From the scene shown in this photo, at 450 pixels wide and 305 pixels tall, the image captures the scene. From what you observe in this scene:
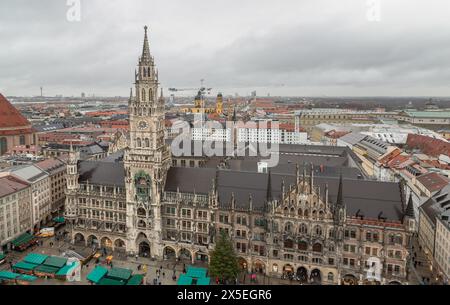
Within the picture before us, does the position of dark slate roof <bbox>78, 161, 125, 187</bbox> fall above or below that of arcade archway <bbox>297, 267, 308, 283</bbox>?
above

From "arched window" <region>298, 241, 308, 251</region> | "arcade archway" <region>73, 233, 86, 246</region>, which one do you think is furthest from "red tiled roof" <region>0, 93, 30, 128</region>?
"arched window" <region>298, 241, 308, 251</region>

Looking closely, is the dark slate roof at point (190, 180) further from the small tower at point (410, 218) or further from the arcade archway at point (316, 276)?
the small tower at point (410, 218)

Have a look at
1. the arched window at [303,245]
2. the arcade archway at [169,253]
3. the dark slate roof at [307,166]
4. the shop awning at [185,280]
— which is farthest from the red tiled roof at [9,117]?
the arched window at [303,245]

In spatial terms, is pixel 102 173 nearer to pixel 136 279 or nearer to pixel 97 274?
pixel 97 274

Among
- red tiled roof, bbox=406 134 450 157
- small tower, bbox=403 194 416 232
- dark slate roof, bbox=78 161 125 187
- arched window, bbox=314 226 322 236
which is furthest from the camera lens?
red tiled roof, bbox=406 134 450 157

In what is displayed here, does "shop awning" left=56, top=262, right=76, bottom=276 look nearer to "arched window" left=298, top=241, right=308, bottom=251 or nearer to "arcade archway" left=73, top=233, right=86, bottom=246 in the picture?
"arcade archway" left=73, top=233, right=86, bottom=246
